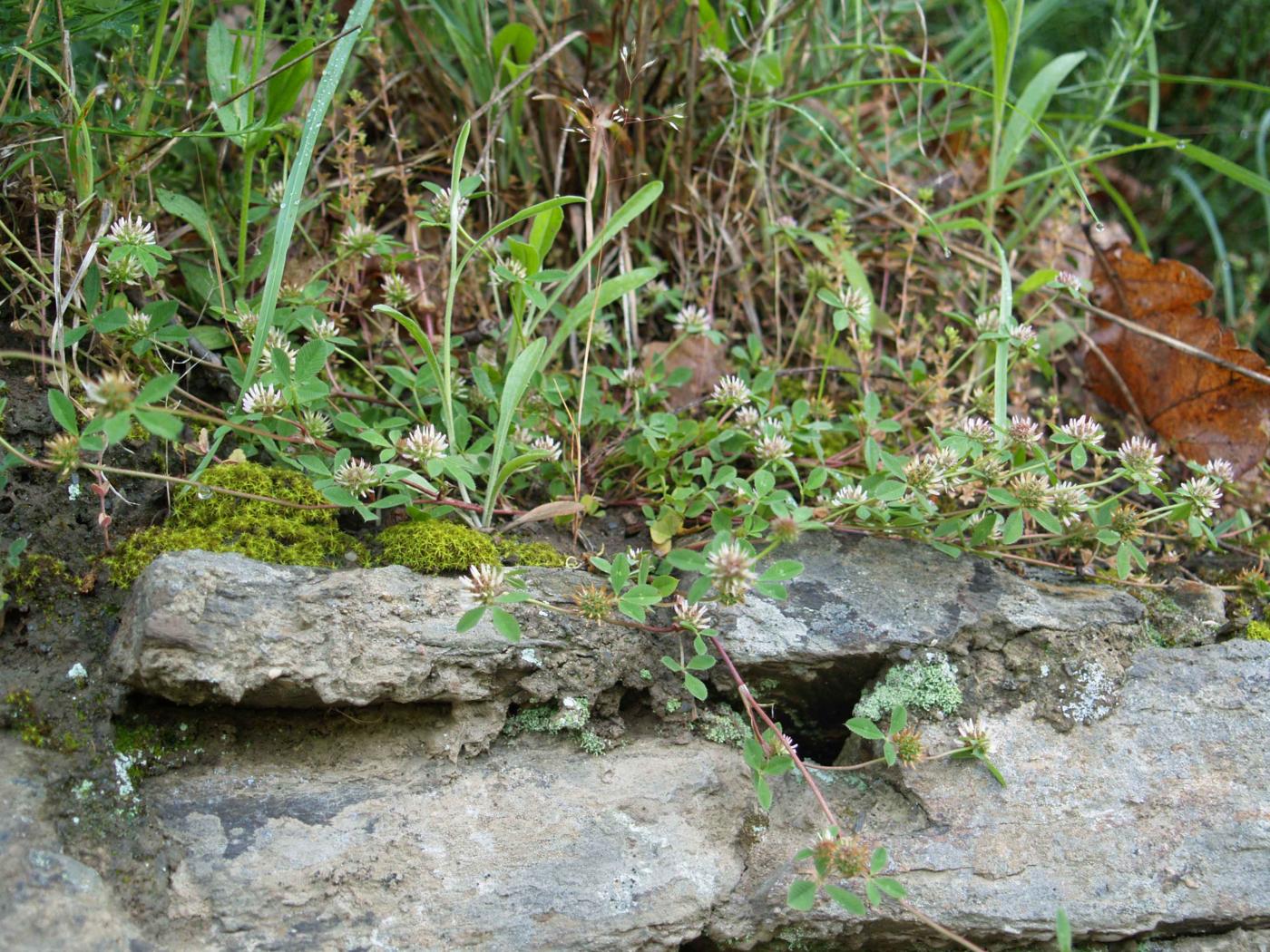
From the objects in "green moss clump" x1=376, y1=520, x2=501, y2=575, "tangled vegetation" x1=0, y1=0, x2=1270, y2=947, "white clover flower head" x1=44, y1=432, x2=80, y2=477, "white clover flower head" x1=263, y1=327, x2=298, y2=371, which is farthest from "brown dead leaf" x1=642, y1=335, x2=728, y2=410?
"white clover flower head" x1=44, y1=432, x2=80, y2=477

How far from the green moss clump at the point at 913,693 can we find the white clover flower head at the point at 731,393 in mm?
725

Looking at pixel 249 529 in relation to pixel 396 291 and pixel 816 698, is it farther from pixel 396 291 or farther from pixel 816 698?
pixel 816 698

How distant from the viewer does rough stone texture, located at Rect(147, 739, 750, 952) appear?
1820 millimetres

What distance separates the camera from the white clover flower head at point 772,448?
2375mm

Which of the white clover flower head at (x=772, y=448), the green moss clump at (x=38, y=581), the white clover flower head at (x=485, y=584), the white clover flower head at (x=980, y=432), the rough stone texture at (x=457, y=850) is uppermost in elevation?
the white clover flower head at (x=980, y=432)

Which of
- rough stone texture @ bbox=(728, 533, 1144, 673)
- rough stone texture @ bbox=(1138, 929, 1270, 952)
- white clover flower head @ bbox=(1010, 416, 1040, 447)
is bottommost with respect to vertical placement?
rough stone texture @ bbox=(1138, 929, 1270, 952)

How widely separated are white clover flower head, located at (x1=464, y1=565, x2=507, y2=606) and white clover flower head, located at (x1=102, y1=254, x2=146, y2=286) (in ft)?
3.30

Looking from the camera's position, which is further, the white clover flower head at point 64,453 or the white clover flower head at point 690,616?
the white clover flower head at point 690,616

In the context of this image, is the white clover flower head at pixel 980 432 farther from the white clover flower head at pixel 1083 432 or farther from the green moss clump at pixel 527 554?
the green moss clump at pixel 527 554

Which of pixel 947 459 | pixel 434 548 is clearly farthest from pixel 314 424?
pixel 947 459

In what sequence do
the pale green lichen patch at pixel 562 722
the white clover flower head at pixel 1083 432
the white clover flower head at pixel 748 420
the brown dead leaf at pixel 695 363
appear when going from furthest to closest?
the brown dead leaf at pixel 695 363
the white clover flower head at pixel 748 420
the white clover flower head at pixel 1083 432
the pale green lichen patch at pixel 562 722

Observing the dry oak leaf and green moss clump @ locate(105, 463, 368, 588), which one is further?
the dry oak leaf

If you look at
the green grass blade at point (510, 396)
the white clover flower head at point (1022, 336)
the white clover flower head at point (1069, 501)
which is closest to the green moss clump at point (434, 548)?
the green grass blade at point (510, 396)

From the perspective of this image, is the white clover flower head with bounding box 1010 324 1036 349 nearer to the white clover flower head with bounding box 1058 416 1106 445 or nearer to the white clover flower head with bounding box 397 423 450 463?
the white clover flower head with bounding box 1058 416 1106 445
